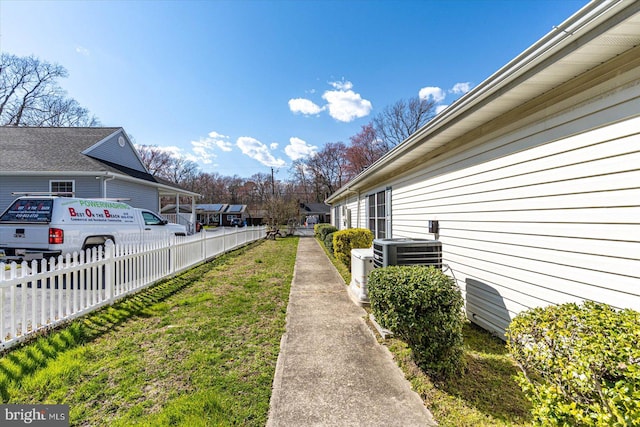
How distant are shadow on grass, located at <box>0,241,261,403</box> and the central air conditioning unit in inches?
149

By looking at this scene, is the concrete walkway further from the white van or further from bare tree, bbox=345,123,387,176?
bare tree, bbox=345,123,387,176

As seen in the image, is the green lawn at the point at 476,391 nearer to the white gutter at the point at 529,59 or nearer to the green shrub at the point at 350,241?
Result: the white gutter at the point at 529,59

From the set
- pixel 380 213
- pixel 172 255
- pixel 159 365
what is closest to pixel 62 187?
pixel 172 255

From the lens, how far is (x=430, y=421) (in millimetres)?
1980

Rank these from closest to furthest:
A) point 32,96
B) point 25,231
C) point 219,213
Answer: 1. point 25,231
2. point 32,96
3. point 219,213

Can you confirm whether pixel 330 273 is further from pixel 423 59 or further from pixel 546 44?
pixel 423 59

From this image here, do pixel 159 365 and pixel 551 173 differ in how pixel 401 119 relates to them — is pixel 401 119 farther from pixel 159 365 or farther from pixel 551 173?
pixel 159 365

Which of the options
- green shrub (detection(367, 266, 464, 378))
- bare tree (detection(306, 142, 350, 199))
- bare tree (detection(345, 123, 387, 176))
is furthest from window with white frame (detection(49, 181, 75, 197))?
bare tree (detection(306, 142, 350, 199))

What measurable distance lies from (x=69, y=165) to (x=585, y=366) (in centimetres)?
1590

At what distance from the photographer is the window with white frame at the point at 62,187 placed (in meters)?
11.3

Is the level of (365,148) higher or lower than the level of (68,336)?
higher

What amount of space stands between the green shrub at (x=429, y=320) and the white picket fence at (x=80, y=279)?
3.97m

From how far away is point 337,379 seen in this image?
2.52 metres

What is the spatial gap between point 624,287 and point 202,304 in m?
5.29
